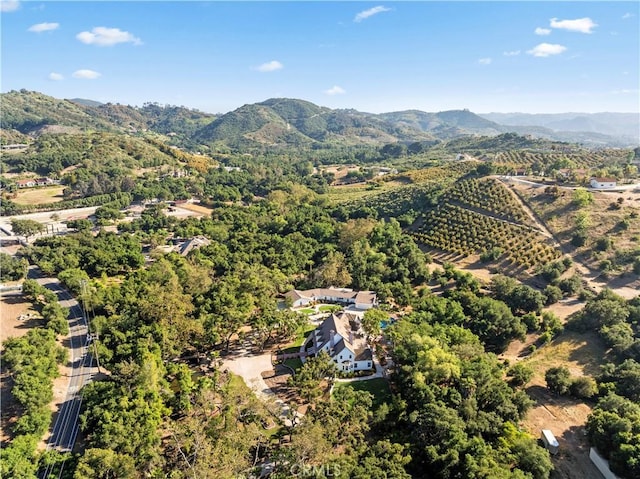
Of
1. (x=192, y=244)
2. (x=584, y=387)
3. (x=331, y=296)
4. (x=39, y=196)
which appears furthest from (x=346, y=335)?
(x=39, y=196)

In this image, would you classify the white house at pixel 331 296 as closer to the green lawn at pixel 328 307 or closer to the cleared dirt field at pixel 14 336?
the green lawn at pixel 328 307

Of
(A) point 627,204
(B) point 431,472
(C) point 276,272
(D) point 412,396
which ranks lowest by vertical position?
(B) point 431,472

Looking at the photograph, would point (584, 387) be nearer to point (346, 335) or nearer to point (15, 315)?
point (346, 335)

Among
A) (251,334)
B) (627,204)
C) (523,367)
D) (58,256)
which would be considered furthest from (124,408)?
(627,204)

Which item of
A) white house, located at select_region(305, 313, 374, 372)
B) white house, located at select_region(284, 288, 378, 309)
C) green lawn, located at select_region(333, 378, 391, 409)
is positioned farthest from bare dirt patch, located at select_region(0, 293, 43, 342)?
green lawn, located at select_region(333, 378, 391, 409)

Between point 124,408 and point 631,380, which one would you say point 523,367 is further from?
point 124,408
